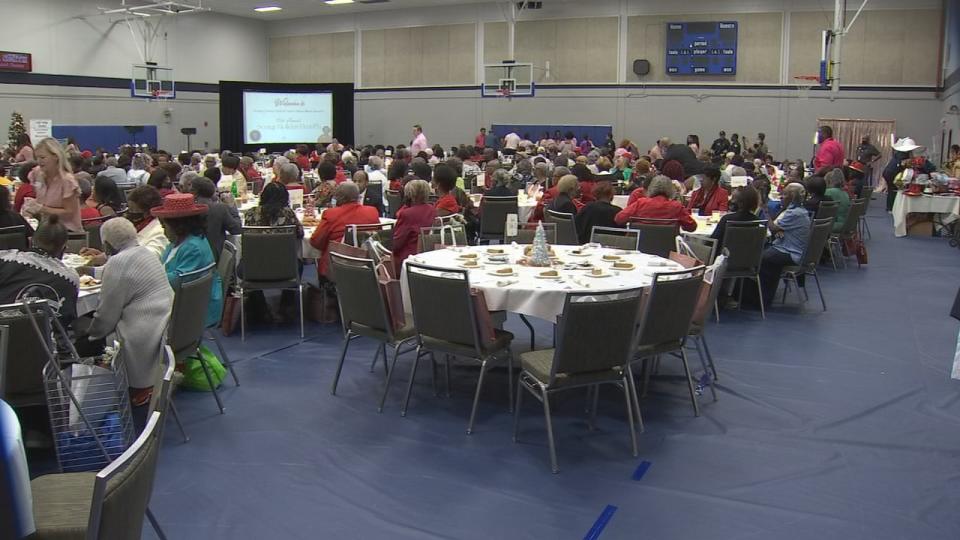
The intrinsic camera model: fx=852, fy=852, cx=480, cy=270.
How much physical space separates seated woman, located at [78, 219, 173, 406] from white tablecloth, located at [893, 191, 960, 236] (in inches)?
468

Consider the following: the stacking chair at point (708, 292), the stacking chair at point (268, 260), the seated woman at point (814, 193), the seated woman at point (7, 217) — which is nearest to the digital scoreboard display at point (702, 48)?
the seated woman at point (814, 193)

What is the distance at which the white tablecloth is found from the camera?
503 inches

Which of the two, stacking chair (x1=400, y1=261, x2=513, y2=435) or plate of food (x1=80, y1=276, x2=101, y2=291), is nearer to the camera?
stacking chair (x1=400, y1=261, x2=513, y2=435)

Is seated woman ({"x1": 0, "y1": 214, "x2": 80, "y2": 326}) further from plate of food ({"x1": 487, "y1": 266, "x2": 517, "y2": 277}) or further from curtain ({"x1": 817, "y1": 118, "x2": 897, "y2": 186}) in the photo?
curtain ({"x1": 817, "y1": 118, "x2": 897, "y2": 186})

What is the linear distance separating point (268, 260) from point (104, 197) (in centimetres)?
208

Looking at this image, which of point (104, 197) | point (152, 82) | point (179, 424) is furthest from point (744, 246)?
point (152, 82)

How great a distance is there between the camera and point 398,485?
4078mm

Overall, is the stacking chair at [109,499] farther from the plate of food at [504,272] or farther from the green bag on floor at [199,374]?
the plate of food at [504,272]

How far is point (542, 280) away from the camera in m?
4.99

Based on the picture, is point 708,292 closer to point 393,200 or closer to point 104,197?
point 104,197

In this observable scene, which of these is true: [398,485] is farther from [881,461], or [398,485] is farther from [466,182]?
[466,182]

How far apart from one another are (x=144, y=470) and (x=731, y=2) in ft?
69.2

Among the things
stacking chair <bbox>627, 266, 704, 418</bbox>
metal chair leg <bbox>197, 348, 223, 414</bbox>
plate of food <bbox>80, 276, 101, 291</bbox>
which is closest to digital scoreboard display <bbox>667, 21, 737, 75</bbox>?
stacking chair <bbox>627, 266, 704, 418</bbox>

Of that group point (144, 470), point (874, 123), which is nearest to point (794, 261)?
point (144, 470)
